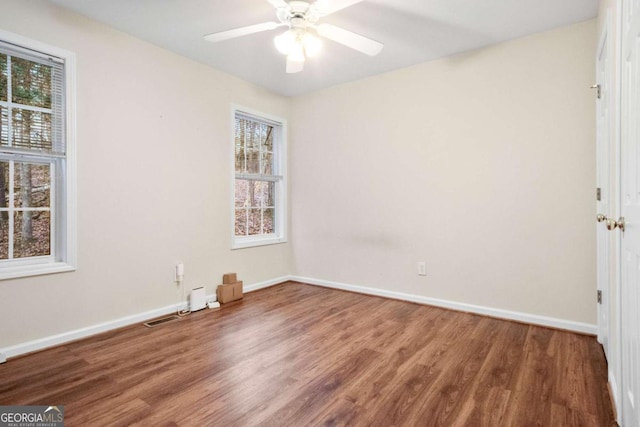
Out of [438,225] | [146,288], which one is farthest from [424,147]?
[146,288]

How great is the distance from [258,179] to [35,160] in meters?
2.12

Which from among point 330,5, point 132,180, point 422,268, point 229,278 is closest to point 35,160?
point 132,180

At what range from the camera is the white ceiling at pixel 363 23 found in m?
2.34

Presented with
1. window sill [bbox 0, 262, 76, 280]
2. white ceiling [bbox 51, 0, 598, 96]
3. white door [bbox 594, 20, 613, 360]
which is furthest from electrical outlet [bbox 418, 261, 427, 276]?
window sill [bbox 0, 262, 76, 280]

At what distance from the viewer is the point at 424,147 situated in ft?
10.9

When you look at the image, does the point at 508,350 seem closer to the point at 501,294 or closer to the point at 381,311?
the point at 501,294

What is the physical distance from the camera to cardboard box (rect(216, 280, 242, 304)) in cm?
337

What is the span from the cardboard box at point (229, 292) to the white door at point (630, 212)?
3.02 metres

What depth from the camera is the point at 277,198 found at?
4344 millimetres

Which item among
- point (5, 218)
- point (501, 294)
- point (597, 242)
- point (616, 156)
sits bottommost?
point (501, 294)

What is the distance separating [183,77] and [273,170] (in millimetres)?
1555

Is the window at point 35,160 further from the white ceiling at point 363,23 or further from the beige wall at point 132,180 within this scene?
the white ceiling at point 363,23

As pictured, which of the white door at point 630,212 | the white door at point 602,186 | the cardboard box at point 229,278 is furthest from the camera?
the cardboard box at point 229,278

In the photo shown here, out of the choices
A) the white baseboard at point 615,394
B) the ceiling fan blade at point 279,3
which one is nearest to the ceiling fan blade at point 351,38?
the ceiling fan blade at point 279,3
